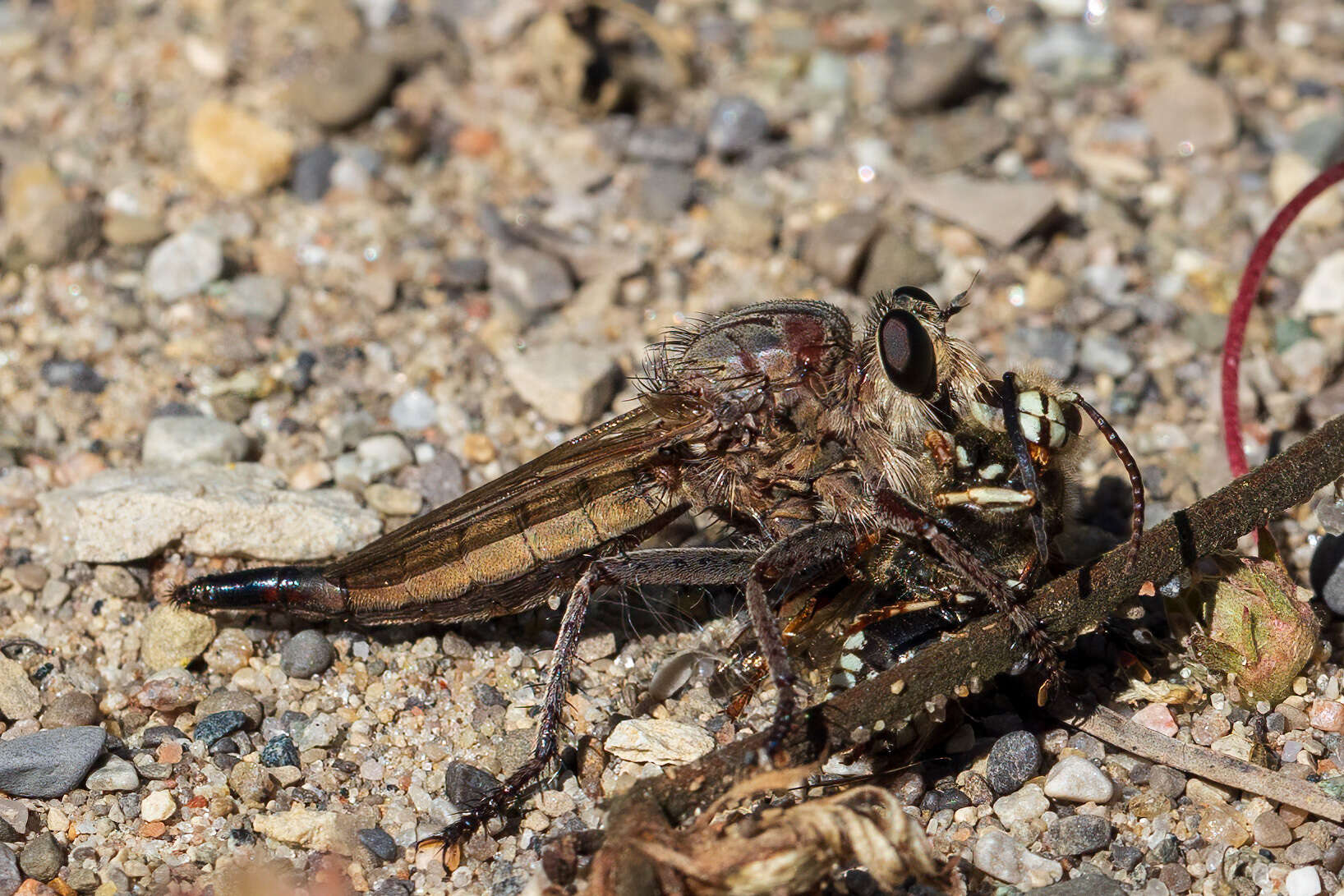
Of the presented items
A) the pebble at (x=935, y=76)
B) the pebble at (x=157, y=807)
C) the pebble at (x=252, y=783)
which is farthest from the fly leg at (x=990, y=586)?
the pebble at (x=935, y=76)

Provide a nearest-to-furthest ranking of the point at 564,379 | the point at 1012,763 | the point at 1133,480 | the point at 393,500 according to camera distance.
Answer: the point at 1133,480, the point at 1012,763, the point at 393,500, the point at 564,379

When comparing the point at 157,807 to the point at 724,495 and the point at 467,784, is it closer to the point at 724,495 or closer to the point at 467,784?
the point at 467,784

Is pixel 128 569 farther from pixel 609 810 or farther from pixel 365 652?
pixel 609 810

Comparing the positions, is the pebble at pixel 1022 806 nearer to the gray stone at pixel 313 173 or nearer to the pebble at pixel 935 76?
the pebble at pixel 935 76

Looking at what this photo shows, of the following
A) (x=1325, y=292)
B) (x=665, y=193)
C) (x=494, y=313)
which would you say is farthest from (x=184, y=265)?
(x=1325, y=292)

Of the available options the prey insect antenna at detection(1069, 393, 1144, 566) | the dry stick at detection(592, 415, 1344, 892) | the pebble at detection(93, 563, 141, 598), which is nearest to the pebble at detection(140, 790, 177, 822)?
the pebble at detection(93, 563, 141, 598)

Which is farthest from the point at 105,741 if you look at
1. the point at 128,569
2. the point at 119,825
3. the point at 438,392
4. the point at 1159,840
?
the point at 1159,840
